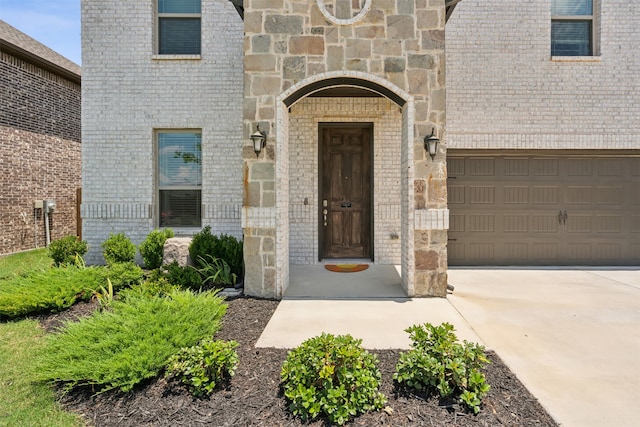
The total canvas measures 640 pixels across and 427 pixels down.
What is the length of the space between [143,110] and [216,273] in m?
4.01

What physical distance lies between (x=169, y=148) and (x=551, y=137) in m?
7.89

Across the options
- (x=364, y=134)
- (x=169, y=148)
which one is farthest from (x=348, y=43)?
(x=169, y=148)

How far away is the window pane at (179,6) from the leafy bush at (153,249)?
4.63 meters

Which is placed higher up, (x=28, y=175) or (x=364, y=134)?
(x=364, y=134)

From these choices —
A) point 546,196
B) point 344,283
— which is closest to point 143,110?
point 344,283

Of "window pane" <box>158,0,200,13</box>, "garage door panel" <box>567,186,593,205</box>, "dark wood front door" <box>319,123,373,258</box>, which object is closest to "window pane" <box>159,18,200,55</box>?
"window pane" <box>158,0,200,13</box>

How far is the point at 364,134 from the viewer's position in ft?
24.0

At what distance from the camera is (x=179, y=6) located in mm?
7090

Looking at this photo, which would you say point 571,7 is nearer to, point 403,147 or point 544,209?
point 544,209

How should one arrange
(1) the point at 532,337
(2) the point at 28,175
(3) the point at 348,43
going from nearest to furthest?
(1) the point at 532,337 < (3) the point at 348,43 < (2) the point at 28,175

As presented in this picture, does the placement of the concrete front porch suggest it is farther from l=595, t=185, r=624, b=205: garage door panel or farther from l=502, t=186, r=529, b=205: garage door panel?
l=595, t=185, r=624, b=205: garage door panel

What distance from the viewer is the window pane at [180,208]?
722 cm

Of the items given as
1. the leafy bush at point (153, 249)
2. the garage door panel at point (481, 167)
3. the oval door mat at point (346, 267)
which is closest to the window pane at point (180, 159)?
the leafy bush at point (153, 249)

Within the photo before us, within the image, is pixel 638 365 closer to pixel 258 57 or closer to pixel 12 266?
pixel 258 57
